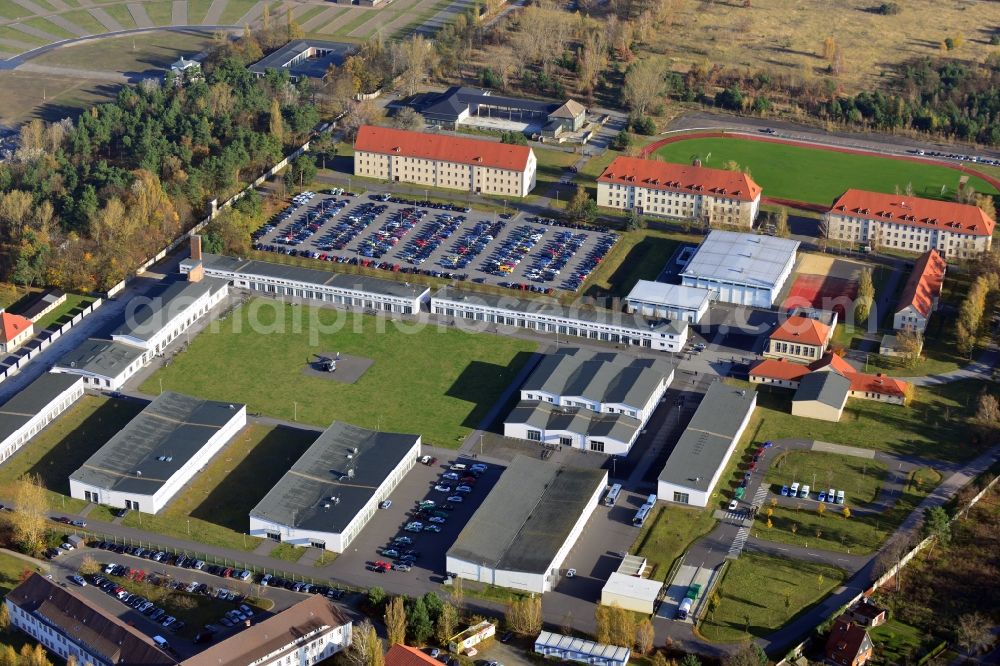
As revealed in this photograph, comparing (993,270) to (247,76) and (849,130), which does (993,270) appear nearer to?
(849,130)

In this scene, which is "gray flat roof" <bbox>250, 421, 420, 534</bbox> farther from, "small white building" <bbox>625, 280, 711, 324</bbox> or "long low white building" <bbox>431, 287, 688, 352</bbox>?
"small white building" <bbox>625, 280, 711, 324</bbox>

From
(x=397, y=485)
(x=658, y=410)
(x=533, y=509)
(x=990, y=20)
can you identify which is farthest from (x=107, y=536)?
(x=990, y=20)

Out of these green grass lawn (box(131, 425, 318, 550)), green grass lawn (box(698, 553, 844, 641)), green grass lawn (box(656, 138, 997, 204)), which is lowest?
green grass lawn (box(131, 425, 318, 550))

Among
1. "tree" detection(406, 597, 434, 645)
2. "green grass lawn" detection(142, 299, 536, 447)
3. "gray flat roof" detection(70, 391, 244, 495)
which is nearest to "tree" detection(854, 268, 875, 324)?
"green grass lawn" detection(142, 299, 536, 447)

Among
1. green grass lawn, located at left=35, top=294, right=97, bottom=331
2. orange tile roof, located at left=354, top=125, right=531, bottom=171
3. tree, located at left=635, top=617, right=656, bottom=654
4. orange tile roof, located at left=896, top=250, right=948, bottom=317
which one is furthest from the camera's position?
orange tile roof, located at left=354, top=125, right=531, bottom=171

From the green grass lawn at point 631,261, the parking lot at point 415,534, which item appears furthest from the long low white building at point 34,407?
the green grass lawn at point 631,261

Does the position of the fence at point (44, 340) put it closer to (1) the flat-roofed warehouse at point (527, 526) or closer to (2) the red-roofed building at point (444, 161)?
(2) the red-roofed building at point (444, 161)

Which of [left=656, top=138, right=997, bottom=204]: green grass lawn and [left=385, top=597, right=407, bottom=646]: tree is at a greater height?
[left=656, top=138, right=997, bottom=204]: green grass lawn
